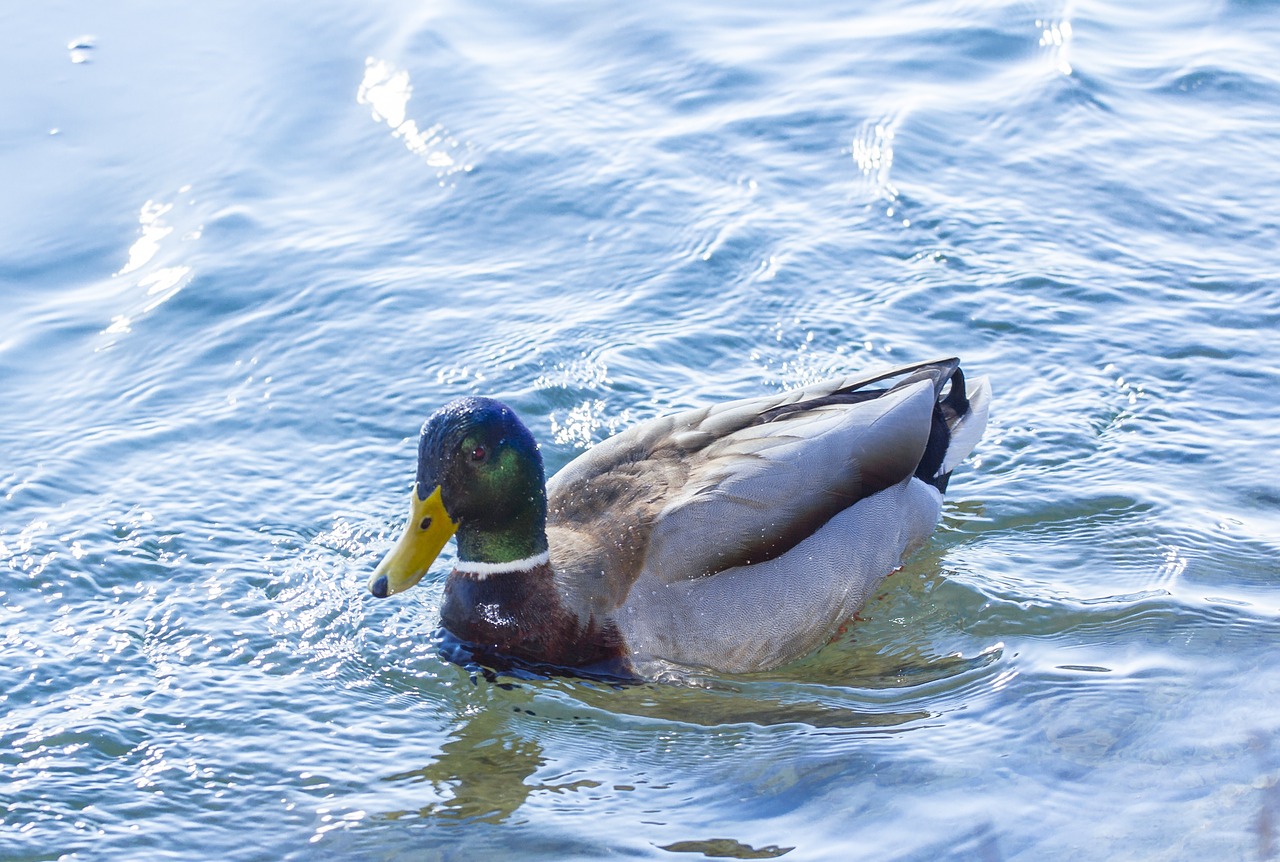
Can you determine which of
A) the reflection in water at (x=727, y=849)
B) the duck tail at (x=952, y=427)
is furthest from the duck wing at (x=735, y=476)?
the reflection in water at (x=727, y=849)

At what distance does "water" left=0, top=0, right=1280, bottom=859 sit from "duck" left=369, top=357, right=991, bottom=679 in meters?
0.19

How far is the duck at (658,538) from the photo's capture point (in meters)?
6.40

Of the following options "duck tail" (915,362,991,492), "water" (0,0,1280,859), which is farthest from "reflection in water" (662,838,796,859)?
"duck tail" (915,362,991,492)

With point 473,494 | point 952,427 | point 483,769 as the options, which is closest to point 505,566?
point 473,494

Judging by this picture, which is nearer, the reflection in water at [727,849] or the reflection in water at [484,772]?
the reflection in water at [727,849]

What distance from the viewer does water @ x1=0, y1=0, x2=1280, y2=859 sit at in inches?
222

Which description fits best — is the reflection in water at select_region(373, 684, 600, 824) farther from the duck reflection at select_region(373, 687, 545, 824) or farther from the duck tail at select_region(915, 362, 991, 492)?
the duck tail at select_region(915, 362, 991, 492)

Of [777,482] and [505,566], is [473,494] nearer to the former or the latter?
[505,566]

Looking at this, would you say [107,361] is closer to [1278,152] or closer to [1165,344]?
[1165,344]

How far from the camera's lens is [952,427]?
7.52m

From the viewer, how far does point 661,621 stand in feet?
21.1

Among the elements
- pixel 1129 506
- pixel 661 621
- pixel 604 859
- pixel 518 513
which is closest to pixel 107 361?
pixel 518 513

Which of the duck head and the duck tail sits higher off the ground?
the duck head

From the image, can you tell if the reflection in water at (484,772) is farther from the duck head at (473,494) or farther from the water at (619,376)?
the duck head at (473,494)
